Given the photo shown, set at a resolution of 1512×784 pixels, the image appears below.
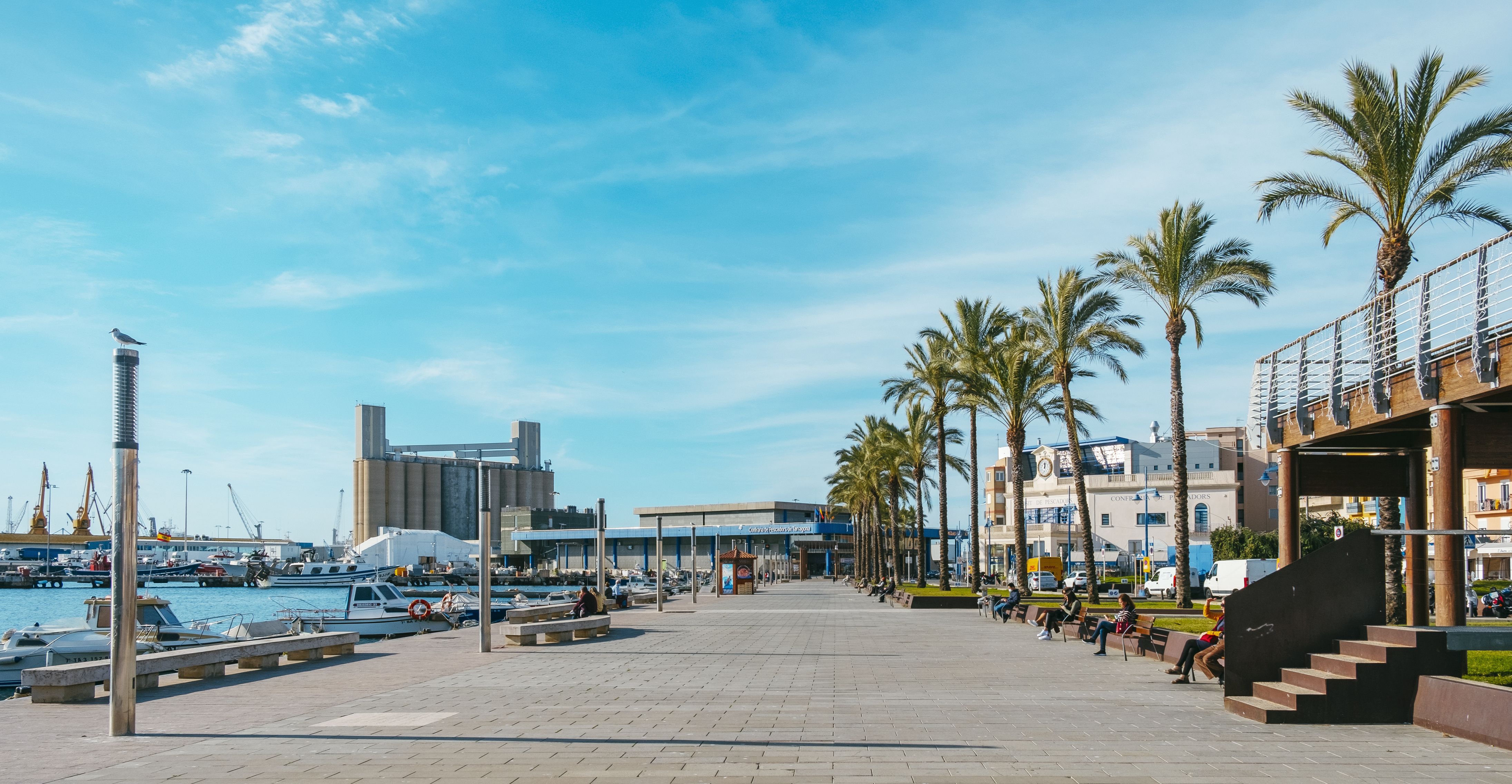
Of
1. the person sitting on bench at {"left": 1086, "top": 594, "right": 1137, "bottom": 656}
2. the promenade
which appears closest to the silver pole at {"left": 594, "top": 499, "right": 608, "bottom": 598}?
the promenade

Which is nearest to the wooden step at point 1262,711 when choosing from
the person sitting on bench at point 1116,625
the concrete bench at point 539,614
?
the person sitting on bench at point 1116,625

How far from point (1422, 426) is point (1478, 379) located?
12.8 feet

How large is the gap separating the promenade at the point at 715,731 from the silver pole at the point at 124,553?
0.38 metres

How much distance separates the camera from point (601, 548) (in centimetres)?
3672

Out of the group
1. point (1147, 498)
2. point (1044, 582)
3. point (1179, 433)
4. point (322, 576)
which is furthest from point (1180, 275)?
point (322, 576)

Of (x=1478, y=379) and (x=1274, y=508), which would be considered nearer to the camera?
(x=1478, y=379)

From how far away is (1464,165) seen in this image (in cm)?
1867

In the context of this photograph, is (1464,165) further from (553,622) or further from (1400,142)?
(553,622)

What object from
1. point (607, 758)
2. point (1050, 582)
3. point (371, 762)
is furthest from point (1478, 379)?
point (1050, 582)

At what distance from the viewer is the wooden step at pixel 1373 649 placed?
11195 mm

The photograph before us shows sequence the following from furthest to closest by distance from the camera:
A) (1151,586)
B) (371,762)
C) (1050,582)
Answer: (1050,582) < (1151,586) < (371,762)

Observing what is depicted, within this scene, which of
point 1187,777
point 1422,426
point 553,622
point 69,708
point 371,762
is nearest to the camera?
point 1187,777

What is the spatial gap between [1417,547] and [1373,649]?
12.2 ft

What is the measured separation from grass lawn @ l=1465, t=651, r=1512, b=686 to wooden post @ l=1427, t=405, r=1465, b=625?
57 cm
